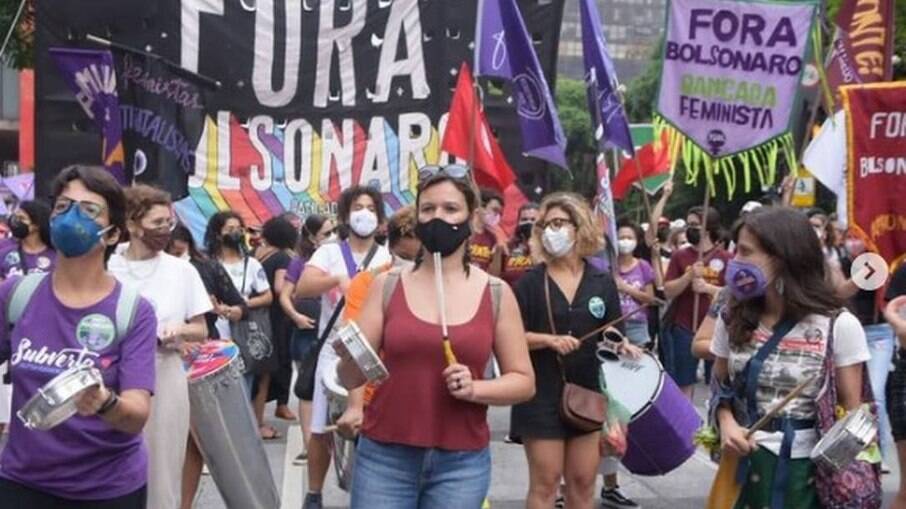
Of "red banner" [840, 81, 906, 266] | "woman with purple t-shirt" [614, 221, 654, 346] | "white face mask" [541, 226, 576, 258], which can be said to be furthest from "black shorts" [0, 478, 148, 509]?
"woman with purple t-shirt" [614, 221, 654, 346]

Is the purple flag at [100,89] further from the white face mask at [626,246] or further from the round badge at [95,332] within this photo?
the round badge at [95,332]

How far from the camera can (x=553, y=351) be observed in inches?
255

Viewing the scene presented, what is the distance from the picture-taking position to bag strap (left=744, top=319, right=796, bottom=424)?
447 centimetres

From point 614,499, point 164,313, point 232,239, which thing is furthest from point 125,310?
point 232,239

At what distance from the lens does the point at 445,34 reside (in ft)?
40.6

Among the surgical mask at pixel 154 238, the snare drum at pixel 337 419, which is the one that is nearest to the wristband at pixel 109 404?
the surgical mask at pixel 154 238

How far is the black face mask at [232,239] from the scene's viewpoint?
9.68 m

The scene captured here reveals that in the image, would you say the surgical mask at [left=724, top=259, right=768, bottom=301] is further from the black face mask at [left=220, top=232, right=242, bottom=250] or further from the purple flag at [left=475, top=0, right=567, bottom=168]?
the purple flag at [left=475, top=0, right=567, bottom=168]

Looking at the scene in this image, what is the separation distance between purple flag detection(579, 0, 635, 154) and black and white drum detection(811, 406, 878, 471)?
664 cm

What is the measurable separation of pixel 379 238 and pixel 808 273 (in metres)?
3.75

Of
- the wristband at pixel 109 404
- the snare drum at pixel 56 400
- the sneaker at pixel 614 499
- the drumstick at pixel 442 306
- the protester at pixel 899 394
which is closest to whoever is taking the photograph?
the snare drum at pixel 56 400

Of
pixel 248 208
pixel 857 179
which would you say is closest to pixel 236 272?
pixel 248 208

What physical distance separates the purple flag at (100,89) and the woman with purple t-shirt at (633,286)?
3508 mm

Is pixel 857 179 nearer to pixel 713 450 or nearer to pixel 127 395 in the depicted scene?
pixel 713 450
